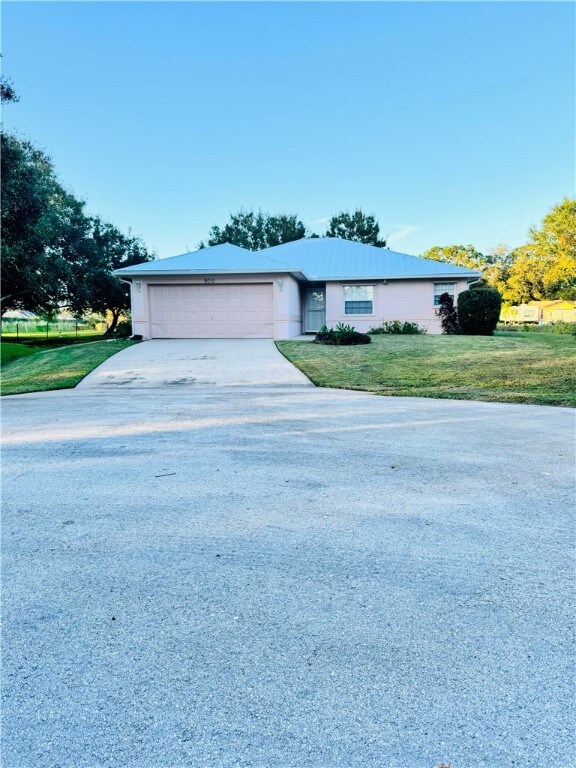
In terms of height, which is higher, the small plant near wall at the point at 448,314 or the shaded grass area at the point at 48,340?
the small plant near wall at the point at 448,314

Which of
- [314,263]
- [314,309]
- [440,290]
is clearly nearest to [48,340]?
[314,309]

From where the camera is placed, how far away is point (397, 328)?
62.6 feet

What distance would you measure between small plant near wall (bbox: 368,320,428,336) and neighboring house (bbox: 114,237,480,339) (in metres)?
0.27

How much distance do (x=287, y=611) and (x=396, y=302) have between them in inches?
753

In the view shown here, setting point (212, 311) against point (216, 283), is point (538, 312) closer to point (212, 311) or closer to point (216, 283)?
point (216, 283)

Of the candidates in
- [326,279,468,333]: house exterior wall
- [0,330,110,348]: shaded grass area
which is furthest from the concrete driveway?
[0,330,110,348]: shaded grass area

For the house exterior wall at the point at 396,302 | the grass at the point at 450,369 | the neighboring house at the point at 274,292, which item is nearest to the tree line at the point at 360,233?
the neighboring house at the point at 274,292

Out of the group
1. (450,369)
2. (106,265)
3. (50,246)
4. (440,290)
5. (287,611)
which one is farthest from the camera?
(106,265)

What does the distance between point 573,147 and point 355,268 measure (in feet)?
38.6

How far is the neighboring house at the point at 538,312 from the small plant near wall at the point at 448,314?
3000 cm

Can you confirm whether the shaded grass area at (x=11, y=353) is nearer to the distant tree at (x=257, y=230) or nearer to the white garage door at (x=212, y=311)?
the white garage door at (x=212, y=311)

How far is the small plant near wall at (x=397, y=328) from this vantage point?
19.0 meters

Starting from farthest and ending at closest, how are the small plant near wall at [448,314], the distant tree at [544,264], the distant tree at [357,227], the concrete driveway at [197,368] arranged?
the distant tree at [544,264]
the distant tree at [357,227]
the small plant near wall at [448,314]
the concrete driveway at [197,368]

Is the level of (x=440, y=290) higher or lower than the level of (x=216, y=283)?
lower
